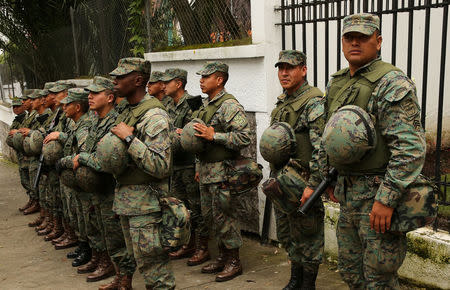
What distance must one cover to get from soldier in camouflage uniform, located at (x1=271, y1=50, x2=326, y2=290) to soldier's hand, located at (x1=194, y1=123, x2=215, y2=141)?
2.24ft

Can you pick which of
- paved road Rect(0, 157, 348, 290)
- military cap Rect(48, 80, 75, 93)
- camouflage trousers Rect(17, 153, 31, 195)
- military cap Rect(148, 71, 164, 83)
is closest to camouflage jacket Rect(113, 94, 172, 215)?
paved road Rect(0, 157, 348, 290)

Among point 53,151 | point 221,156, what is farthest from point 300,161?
point 53,151

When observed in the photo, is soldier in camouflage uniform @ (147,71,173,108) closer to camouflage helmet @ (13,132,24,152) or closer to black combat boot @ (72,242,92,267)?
black combat boot @ (72,242,92,267)

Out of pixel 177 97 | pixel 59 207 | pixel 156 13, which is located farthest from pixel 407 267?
pixel 156 13

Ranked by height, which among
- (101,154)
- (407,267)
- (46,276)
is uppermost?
(101,154)

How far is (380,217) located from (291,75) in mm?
1802

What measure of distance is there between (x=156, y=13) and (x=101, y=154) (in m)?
4.70

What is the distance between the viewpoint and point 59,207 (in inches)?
260

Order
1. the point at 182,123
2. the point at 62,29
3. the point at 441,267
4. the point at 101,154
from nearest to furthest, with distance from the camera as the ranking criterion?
the point at 101,154 < the point at 441,267 < the point at 182,123 < the point at 62,29

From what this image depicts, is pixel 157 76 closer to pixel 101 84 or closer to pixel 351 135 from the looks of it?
pixel 101 84

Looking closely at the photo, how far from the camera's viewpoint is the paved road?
15.6 feet

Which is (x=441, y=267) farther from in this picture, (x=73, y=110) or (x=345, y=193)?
(x=73, y=110)

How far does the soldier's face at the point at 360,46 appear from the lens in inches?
116

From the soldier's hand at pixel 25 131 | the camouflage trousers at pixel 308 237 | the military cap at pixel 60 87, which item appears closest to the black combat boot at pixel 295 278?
the camouflage trousers at pixel 308 237
